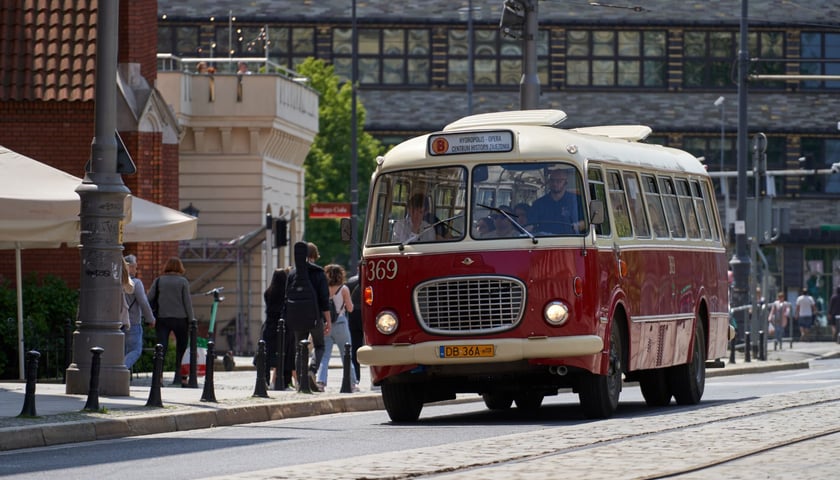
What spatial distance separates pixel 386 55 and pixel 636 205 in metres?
52.8

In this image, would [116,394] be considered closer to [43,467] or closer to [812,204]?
[43,467]

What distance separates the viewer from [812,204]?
240 feet

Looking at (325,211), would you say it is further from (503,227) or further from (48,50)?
(503,227)

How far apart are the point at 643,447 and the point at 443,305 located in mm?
4372

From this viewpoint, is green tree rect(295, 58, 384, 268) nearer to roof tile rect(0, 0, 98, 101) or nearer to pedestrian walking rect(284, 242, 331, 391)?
roof tile rect(0, 0, 98, 101)

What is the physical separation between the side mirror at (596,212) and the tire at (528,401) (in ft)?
11.7

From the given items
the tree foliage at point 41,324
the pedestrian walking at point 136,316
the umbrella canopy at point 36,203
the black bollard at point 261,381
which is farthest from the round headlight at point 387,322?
the tree foliage at point 41,324

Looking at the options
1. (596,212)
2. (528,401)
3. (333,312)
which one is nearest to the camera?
(596,212)

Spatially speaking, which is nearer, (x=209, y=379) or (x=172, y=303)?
(x=209, y=379)

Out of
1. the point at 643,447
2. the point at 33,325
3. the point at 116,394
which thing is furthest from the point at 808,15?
the point at 643,447

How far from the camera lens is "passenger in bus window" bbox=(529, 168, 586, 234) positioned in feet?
59.3

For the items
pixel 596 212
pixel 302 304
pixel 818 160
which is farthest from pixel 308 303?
pixel 818 160

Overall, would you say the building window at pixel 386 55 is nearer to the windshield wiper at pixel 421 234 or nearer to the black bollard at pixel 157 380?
the black bollard at pixel 157 380

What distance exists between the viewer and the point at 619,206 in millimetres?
19359
